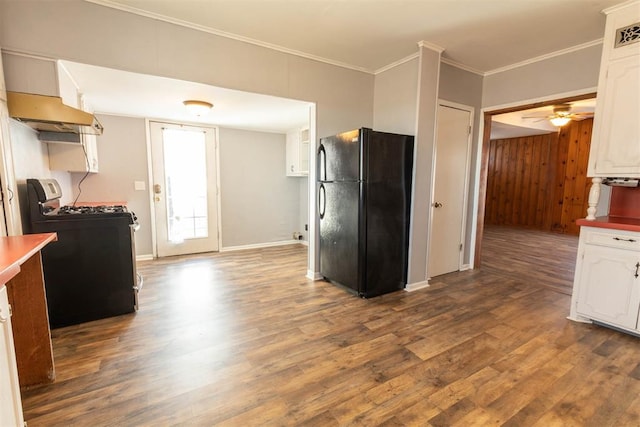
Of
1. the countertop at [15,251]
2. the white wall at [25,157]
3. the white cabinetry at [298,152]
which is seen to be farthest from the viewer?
the white cabinetry at [298,152]

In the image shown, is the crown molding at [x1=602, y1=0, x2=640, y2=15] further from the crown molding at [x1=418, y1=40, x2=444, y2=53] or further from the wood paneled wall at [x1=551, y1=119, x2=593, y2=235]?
the wood paneled wall at [x1=551, y1=119, x2=593, y2=235]

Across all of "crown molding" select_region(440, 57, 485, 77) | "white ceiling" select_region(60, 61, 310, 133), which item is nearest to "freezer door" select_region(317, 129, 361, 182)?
"white ceiling" select_region(60, 61, 310, 133)

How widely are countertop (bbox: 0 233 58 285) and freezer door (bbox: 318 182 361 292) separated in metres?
2.32

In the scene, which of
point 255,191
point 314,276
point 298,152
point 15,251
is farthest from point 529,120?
point 15,251

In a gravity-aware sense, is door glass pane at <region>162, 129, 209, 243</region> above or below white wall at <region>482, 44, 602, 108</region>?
below

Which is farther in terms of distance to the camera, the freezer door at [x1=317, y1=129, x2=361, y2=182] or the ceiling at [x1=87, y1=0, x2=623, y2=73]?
the freezer door at [x1=317, y1=129, x2=361, y2=182]

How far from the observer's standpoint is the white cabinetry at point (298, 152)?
16.2ft

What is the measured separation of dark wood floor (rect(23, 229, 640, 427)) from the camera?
5.07 feet

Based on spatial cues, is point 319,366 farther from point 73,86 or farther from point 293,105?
point 73,86

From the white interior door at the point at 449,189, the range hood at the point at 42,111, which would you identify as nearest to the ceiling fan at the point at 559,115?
the white interior door at the point at 449,189

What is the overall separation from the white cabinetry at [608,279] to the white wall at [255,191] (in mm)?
4250

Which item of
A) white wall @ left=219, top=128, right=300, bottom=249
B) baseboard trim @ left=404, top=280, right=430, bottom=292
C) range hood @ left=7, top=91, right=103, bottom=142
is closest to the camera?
range hood @ left=7, top=91, right=103, bottom=142

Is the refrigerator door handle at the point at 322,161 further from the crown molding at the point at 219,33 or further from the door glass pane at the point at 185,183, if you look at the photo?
the door glass pane at the point at 185,183

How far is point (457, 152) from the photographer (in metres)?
3.77
